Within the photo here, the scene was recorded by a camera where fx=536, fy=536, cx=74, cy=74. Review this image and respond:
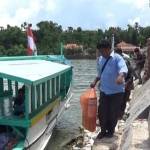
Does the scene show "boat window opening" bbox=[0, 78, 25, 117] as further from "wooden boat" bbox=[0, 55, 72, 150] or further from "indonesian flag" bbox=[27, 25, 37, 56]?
"indonesian flag" bbox=[27, 25, 37, 56]

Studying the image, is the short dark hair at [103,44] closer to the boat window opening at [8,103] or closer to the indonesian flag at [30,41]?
the boat window opening at [8,103]

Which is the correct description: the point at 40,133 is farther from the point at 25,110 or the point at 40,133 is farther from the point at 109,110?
the point at 109,110

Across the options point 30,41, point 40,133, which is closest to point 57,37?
point 30,41

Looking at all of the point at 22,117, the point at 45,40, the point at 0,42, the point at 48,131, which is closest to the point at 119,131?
→ the point at 22,117

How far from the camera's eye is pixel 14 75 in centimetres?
970

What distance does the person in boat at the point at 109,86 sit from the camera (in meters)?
8.89

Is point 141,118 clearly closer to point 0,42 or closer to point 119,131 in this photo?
point 119,131

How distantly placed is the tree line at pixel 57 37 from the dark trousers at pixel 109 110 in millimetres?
51081

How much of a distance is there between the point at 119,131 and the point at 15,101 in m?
2.20

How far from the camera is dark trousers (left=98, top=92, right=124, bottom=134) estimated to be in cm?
910

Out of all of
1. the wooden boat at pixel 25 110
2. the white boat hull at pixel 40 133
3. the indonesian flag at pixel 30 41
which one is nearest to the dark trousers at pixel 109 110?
the wooden boat at pixel 25 110

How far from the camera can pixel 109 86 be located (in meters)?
9.05

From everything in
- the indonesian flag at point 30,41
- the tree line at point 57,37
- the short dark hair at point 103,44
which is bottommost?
the tree line at point 57,37

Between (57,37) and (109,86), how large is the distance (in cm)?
8705
